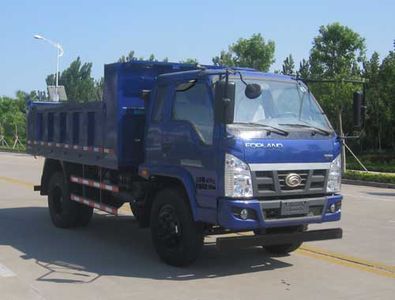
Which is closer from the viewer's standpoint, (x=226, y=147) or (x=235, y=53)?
(x=226, y=147)

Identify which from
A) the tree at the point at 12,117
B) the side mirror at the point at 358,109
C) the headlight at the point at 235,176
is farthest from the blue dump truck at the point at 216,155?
the tree at the point at 12,117

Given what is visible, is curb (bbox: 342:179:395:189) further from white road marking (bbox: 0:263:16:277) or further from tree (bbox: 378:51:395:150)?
white road marking (bbox: 0:263:16:277)

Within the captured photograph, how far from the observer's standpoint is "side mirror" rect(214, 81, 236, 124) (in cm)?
689

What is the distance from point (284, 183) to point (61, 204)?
5.14 m

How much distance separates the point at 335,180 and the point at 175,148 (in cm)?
202

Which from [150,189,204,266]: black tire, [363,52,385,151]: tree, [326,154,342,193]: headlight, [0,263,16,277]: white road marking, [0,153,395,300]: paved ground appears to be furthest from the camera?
[363,52,385,151]: tree

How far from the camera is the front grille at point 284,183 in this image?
712 cm

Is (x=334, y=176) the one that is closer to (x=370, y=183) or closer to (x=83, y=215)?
(x=83, y=215)

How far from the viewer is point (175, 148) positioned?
25.8 feet

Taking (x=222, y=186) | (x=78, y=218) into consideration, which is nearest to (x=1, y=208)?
(x=78, y=218)

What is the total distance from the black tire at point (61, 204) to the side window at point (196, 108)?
3.71m

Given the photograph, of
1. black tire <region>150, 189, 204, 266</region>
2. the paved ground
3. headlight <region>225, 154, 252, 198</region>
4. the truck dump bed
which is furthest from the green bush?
headlight <region>225, 154, 252, 198</region>

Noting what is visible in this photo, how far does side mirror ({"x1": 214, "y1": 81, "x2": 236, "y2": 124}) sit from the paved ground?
187 cm

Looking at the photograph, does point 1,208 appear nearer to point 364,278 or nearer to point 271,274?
point 271,274
